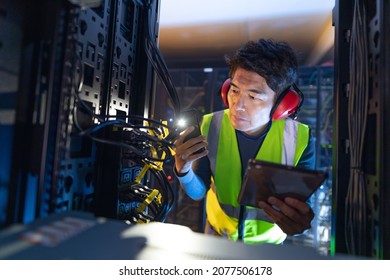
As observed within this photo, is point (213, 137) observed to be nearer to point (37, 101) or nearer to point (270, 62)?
point (270, 62)

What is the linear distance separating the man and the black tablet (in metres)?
0.26

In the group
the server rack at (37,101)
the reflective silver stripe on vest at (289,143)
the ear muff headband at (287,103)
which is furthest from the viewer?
the reflective silver stripe on vest at (289,143)

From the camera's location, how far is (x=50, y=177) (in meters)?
0.48

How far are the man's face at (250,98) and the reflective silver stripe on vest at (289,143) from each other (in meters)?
0.11

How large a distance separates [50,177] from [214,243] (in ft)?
1.16

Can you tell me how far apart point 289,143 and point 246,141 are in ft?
0.60

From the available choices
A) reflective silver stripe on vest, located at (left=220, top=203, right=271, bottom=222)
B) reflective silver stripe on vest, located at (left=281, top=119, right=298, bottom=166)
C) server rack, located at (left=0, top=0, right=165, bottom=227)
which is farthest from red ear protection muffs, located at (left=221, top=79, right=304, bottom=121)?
server rack, located at (left=0, top=0, right=165, bottom=227)

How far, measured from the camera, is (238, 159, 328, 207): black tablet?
0.49m

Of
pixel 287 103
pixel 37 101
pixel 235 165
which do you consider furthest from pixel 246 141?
pixel 37 101

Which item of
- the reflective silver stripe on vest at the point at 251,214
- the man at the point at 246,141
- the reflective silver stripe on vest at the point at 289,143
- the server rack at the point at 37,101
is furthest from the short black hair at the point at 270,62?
the server rack at the point at 37,101

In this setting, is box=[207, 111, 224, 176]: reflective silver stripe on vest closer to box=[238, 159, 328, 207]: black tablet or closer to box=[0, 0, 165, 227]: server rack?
box=[238, 159, 328, 207]: black tablet

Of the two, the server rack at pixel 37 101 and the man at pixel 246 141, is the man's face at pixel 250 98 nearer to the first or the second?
the man at pixel 246 141

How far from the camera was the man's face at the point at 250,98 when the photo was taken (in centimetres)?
90
